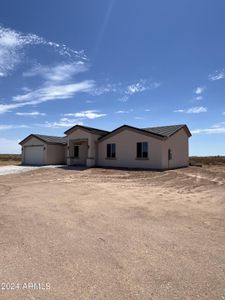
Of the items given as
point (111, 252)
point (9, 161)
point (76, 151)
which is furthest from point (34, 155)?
point (111, 252)

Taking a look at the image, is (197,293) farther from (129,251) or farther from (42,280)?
(42,280)

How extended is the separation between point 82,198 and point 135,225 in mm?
4051

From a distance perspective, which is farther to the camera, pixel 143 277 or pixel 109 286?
pixel 143 277

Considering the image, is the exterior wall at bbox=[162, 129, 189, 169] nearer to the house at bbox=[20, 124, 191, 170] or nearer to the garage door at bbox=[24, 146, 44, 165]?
the house at bbox=[20, 124, 191, 170]

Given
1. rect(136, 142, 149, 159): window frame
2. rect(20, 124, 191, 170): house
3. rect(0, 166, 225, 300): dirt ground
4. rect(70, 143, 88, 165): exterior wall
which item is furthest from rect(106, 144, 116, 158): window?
rect(0, 166, 225, 300): dirt ground

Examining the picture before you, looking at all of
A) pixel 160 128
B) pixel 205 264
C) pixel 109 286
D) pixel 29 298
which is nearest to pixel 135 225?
pixel 205 264

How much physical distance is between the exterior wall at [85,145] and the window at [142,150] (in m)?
4.97

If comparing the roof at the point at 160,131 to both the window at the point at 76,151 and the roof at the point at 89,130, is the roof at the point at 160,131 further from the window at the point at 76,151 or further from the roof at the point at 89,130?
the window at the point at 76,151

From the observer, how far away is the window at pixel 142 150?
24.1m

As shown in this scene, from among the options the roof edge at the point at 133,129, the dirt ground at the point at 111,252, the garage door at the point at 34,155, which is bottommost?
the dirt ground at the point at 111,252

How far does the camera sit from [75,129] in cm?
2783

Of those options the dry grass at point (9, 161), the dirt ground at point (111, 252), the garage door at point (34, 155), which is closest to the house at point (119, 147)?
the garage door at point (34, 155)

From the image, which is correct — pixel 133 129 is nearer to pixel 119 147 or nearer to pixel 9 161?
pixel 119 147

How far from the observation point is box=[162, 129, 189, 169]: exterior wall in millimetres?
23775
